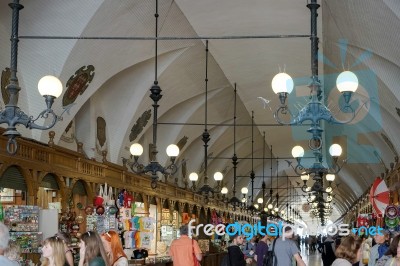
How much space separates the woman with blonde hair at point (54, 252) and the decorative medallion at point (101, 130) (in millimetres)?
10975

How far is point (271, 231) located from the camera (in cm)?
1557

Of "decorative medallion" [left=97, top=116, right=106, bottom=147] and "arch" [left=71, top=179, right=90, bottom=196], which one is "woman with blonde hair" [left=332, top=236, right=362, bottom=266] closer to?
"arch" [left=71, top=179, right=90, bottom=196]

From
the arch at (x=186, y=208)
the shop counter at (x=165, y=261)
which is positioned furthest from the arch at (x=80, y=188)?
the arch at (x=186, y=208)

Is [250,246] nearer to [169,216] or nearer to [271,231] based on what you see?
[271,231]

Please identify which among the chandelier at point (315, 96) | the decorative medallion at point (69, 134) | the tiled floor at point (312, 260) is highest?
the decorative medallion at point (69, 134)

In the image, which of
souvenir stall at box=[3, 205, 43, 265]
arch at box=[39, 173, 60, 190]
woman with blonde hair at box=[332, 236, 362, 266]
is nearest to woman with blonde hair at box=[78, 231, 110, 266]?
woman with blonde hair at box=[332, 236, 362, 266]

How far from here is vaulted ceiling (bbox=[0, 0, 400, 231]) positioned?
11.6 m

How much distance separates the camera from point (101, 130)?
53.9 ft

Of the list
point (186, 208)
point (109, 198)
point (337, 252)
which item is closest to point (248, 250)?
point (109, 198)

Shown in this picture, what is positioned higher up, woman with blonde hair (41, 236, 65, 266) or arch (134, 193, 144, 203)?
arch (134, 193, 144, 203)

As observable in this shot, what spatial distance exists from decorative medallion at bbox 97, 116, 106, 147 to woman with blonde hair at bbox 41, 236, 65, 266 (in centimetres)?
1097

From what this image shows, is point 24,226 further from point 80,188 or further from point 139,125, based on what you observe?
point 139,125

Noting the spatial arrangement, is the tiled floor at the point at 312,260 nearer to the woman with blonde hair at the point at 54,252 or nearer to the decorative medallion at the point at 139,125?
the decorative medallion at the point at 139,125

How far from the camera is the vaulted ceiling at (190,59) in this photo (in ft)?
38.1
